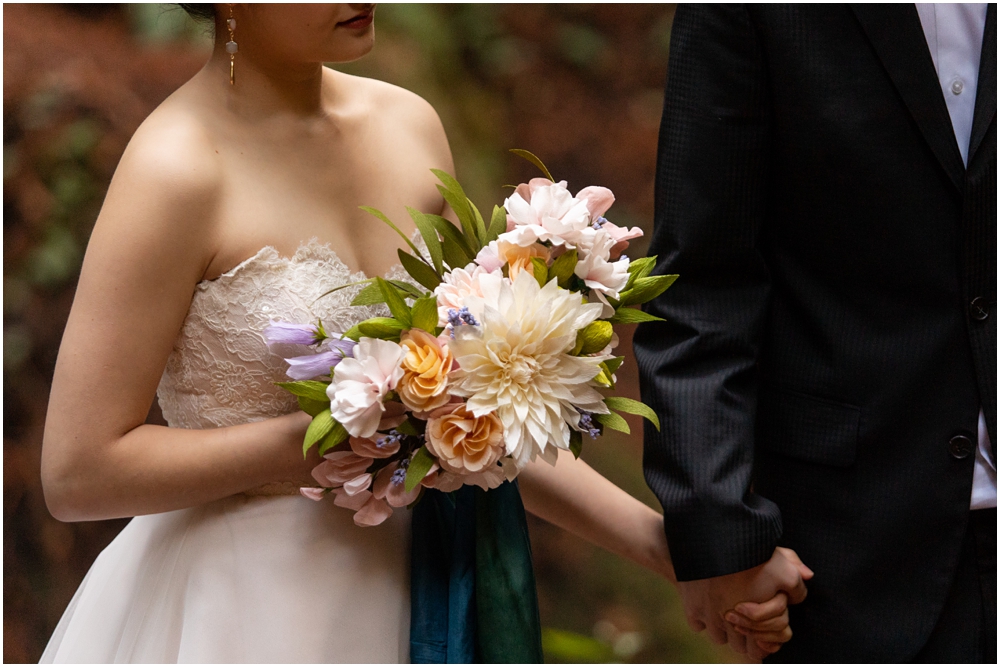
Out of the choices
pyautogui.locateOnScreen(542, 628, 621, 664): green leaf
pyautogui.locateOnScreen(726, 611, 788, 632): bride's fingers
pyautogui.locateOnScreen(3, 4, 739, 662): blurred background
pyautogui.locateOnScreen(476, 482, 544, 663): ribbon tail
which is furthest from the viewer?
pyautogui.locateOnScreen(542, 628, 621, 664): green leaf

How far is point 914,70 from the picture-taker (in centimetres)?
111

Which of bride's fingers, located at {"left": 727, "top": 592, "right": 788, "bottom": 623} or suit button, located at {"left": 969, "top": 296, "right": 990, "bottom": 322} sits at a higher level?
suit button, located at {"left": 969, "top": 296, "right": 990, "bottom": 322}

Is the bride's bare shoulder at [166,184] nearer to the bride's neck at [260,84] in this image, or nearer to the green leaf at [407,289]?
the bride's neck at [260,84]

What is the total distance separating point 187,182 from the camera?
1.05 meters

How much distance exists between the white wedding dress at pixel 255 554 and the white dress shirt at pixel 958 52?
763mm

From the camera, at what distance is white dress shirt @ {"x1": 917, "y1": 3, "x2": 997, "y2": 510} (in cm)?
112

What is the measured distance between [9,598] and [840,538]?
83.4 inches

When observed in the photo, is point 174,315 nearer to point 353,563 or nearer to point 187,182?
point 187,182

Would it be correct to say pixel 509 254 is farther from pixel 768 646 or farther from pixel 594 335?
pixel 768 646

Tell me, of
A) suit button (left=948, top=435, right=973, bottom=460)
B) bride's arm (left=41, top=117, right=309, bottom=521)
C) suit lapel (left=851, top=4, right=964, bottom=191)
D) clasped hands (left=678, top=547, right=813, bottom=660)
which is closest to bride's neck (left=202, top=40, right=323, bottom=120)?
bride's arm (left=41, top=117, right=309, bottom=521)

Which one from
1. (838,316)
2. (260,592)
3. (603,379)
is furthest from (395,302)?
(838,316)

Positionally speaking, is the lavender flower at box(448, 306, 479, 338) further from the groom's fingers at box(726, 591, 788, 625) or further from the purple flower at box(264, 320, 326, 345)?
the groom's fingers at box(726, 591, 788, 625)

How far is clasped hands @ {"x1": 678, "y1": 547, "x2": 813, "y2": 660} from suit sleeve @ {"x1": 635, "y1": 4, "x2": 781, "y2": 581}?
0.14ft

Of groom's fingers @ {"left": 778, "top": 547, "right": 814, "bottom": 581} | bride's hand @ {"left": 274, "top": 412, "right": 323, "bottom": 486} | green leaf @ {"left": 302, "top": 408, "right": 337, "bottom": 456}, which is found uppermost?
green leaf @ {"left": 302, "top": 408, "right": 337, "bottom": 456}
